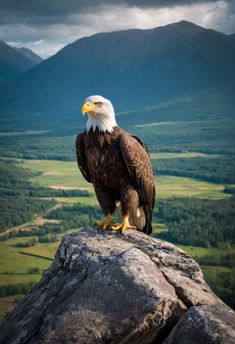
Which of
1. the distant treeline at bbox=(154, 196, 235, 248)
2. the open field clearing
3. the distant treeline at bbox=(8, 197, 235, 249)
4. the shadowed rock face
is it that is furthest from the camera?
the open field clearing

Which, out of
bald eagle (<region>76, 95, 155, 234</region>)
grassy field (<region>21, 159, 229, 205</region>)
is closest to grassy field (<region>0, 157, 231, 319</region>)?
grassy field (<region>21, 159, 229, 205</region>)

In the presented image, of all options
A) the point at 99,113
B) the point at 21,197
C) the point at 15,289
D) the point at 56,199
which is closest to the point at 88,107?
the point at 99,113

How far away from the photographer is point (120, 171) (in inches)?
408

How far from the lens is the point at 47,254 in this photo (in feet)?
203

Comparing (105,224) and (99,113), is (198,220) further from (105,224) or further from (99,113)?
(99,113)

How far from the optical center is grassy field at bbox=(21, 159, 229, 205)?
103m

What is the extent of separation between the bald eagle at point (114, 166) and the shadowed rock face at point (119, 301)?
1380 millimetres

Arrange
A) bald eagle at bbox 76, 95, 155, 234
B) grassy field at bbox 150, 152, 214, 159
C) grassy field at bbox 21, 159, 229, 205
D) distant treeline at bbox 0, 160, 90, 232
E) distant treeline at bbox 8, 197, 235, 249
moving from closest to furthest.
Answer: bald eagle at bbox 76, 95, 155, 234 < distant treeline at bbox 8, 197, 235, 249 < distant treeline at bbox 0, 160, 90, 232 < grassy field at bbox 21, 159, 229, 205 < grassy field at bbox 150, 152, 214, 159

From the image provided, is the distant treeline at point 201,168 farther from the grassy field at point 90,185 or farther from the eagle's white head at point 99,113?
the eagle's white head at point 99,113

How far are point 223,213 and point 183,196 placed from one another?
17.1 meters

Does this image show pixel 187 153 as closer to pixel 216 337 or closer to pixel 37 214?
pixel 37 214

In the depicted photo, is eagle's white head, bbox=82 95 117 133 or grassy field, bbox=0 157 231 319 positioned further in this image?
grassy field, bbox=0 157 231 319

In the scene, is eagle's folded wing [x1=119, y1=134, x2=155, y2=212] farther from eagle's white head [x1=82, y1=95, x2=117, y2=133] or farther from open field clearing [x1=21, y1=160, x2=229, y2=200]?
open field clearing [x1=21, y1=160, x2=229, y2=200]

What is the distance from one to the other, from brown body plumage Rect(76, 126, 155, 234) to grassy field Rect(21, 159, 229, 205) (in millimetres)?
85292
